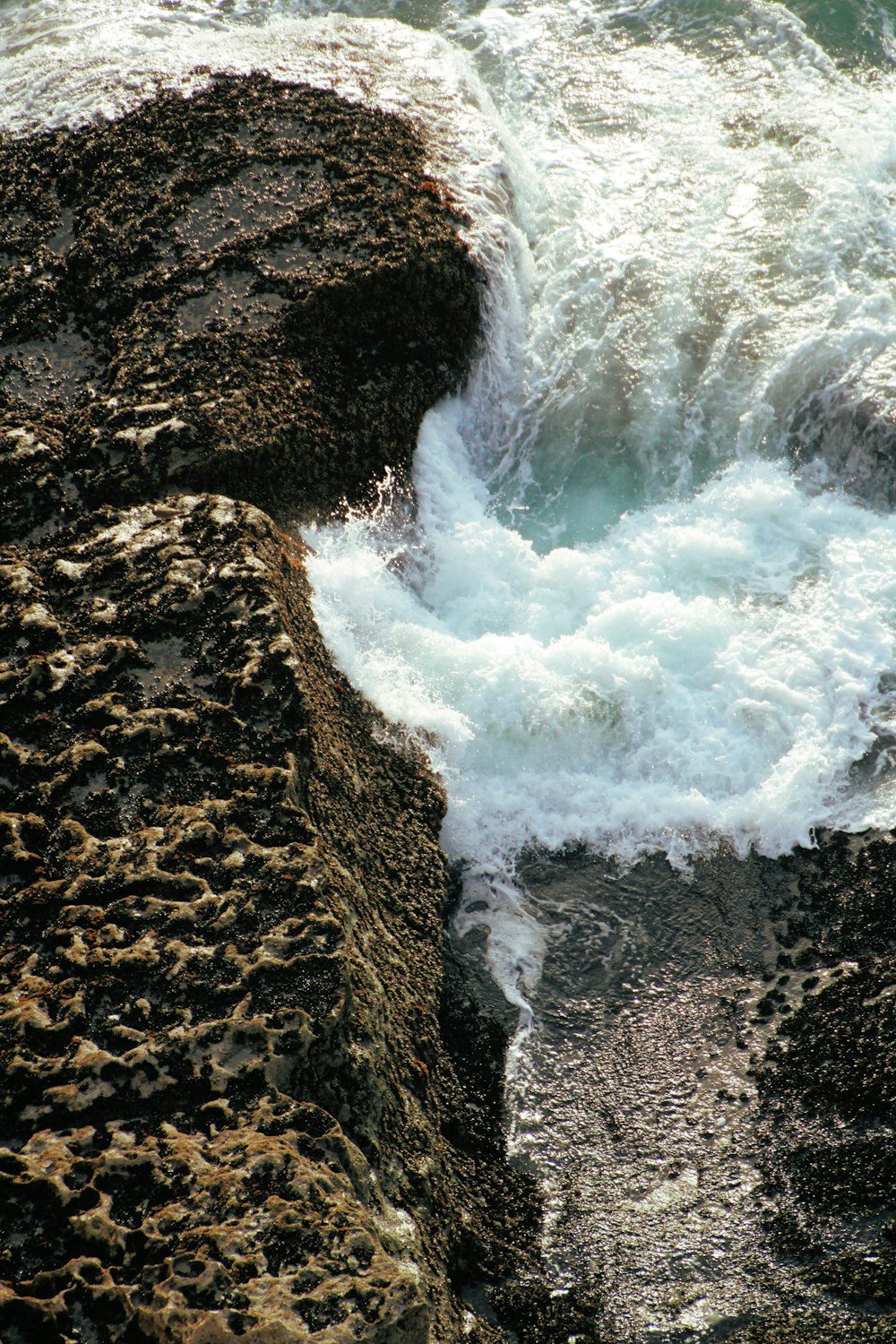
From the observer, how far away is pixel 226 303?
6453 millimetres

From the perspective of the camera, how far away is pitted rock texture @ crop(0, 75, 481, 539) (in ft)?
18.8

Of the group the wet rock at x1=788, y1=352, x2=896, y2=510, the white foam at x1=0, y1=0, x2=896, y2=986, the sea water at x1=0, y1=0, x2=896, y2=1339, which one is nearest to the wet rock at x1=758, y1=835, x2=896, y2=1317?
the sea water at x1=0, y1=0, x2=896, y2=1339

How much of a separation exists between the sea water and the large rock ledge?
434 millimetres

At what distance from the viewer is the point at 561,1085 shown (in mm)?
4773

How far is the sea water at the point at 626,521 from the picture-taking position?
16.6ft

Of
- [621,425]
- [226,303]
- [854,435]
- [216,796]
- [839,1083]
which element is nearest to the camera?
[216,796]

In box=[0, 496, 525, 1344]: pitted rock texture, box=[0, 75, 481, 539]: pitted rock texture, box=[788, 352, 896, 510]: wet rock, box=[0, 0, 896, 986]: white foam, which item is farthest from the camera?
box=[788, 352, 896, 510]: wet rock

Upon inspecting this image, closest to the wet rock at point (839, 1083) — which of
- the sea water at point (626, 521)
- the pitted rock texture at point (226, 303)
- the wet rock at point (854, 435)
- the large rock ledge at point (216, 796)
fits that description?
the sea water at point (626, 521)

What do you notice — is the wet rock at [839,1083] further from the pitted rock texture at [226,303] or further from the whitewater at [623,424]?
the pitted rock texture at [226,303]

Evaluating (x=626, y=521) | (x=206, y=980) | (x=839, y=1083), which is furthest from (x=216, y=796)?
(x=626, y=521)

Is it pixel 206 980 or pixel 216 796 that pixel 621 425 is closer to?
pixel 216 796

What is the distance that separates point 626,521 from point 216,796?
4.01m

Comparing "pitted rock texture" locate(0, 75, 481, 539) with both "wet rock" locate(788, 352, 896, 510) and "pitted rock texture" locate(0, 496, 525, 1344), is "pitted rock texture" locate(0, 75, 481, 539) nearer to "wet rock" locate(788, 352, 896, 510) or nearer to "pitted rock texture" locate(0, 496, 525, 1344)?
"pitted rock texture" locate(0, 496, 525, 1344)

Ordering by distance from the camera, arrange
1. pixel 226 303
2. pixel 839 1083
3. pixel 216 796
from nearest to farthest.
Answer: pixel 216 796
pixel 839 1083
pixel 226 303
